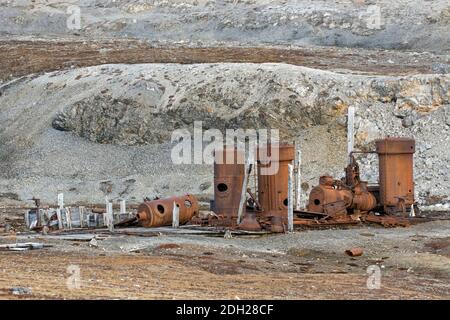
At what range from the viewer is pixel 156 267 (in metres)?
20.9

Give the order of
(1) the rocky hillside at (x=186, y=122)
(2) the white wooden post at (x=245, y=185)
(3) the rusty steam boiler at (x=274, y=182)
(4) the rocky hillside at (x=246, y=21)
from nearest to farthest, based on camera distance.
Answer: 1. (2) the white wooden post at (x=245, y=185)
2. (3) the rusty steam boiler at (x=274, y=182)
3. (1) the rocky hillside at (x=186, y=122)
4. (4) the rocky hillside at (x=246, y=21)

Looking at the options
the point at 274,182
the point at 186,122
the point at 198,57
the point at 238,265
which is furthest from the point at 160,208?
the point at 198,57

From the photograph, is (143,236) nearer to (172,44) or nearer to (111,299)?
(111,299)

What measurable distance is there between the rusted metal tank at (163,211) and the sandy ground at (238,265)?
1.30m

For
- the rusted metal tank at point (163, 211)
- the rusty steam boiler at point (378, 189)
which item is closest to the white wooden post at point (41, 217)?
the rusted metal tank at point (163, 211)

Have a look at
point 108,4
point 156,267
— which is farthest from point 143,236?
point 108,4

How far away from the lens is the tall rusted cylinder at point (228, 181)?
2920cm

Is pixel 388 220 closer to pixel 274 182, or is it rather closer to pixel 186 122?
pixel 274 182

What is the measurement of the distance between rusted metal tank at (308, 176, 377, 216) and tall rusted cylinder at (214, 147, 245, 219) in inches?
77.3

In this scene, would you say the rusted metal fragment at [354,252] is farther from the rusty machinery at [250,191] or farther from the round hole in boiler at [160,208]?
the round hole in boiler at [160,208]

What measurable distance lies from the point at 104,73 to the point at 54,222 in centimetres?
2103

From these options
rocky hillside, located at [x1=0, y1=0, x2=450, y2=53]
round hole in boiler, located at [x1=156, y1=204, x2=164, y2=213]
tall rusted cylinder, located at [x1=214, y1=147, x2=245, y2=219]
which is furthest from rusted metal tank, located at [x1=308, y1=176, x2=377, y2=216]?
rocky hillside, located at [x1=0, y1=0, x2=450, y2=53]

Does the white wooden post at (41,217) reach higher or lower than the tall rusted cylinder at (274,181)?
lower

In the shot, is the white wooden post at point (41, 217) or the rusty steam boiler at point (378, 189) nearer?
the white wooden post at point (41, 217)
